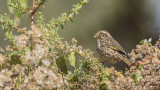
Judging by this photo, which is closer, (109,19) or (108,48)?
(108,48)

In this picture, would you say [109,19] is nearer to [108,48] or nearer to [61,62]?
[108,48]

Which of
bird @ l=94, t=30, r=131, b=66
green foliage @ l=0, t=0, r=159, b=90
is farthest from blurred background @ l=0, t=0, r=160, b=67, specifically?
green foliage @ l=0, t=0, r=159, b=90

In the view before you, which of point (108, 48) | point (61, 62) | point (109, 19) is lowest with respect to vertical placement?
point (61, 62)

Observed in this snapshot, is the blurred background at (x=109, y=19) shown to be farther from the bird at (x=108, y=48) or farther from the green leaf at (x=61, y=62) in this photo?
the green leaf at (x=61, y=62)

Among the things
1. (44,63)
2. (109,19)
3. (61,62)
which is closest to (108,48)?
(61,62)

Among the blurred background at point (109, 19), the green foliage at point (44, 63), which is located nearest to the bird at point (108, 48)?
the green foliage at point (44, 63)

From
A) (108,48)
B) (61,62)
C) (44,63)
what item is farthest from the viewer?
(108,48)

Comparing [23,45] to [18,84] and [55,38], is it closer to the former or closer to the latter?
[18,84]

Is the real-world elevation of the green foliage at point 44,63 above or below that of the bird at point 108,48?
below
